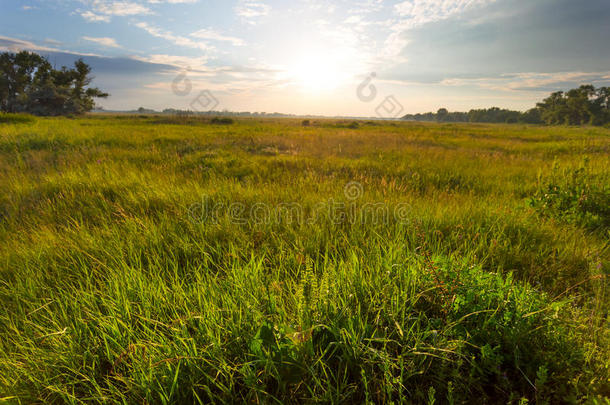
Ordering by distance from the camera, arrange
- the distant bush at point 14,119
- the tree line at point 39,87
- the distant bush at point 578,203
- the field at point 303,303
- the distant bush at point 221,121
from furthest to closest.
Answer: the tree line at point 39,87
the distant bush at point 221,121
the distant bush at point 14,119
the distant bush at point 578,203
the field at point 303,303

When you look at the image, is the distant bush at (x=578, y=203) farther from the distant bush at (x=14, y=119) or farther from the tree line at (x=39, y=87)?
the tree line at (x=39, y=87)

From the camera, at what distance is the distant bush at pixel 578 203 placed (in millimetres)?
3084

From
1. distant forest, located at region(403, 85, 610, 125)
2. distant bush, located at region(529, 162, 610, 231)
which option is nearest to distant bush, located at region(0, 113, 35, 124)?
distant bush, located at region(529, 162, 610, 231)

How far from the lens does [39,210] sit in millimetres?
3234

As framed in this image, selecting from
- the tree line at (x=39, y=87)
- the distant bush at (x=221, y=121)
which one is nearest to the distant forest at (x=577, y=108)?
the distant bush at (x=221, y=121)

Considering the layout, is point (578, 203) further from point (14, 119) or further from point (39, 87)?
point (39, 87)

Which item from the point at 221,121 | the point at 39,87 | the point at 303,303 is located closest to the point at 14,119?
the point at 221,121

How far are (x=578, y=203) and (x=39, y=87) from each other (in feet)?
208

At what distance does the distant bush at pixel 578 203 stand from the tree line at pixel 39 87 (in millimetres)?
60236

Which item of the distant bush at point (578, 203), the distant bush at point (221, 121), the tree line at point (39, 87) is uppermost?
the tree line at point (39, 87)

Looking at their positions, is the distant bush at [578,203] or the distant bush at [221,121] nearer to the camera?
the distant bush at [578,203]

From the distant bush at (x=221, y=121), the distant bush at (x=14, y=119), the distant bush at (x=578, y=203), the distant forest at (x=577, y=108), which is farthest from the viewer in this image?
the distant forest at (x=577, y=108)

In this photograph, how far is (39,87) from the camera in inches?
1620

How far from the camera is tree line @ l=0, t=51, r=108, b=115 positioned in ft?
134
